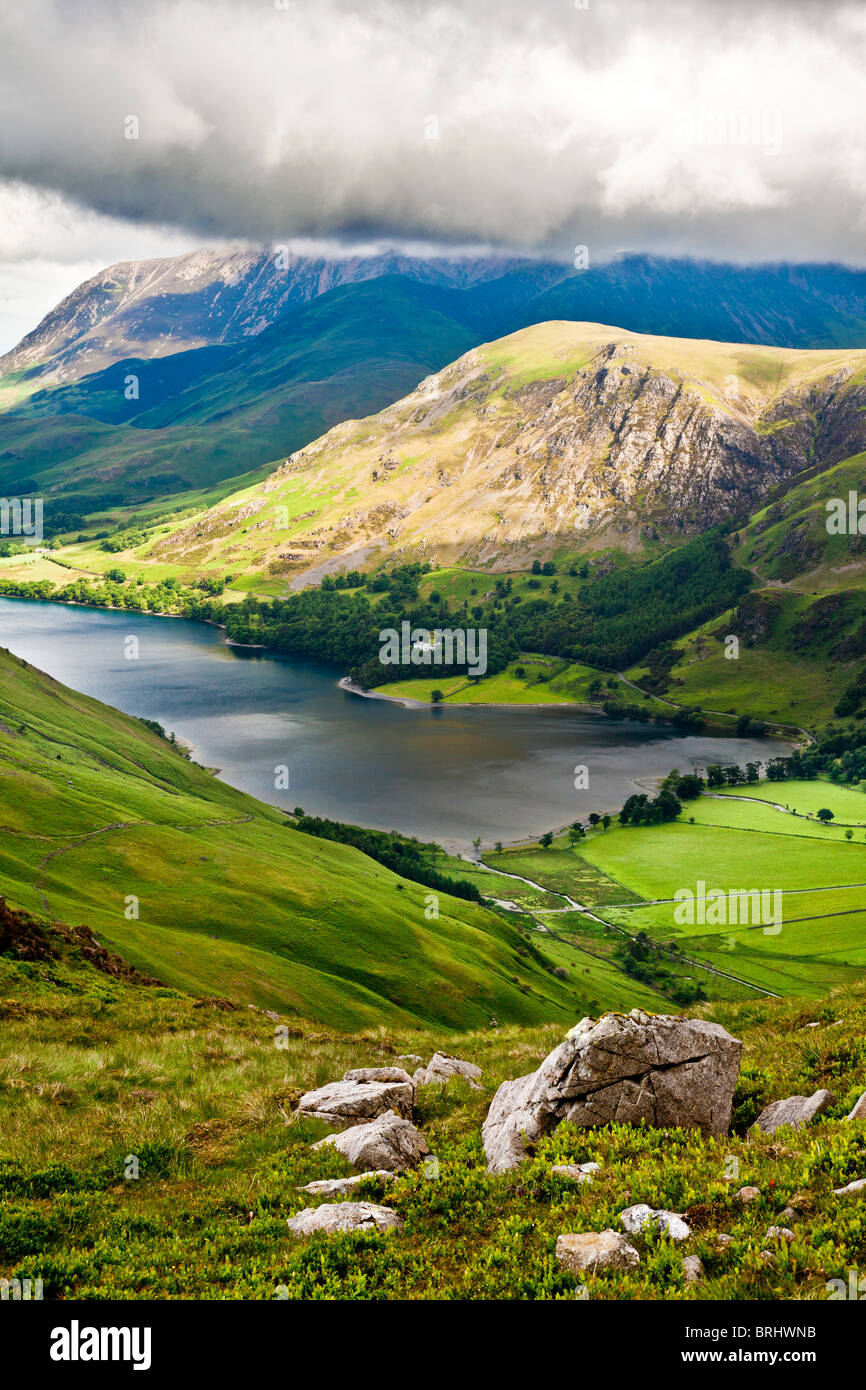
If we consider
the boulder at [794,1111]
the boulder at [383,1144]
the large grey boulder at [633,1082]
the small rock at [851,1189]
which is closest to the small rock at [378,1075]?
the boulder at [383,1144]

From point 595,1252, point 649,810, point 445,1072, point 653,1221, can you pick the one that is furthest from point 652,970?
point 595,1252

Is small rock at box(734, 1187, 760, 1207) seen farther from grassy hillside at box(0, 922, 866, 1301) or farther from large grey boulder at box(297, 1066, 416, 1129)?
large grey boulder at box(297, 1066, 416, 1129)

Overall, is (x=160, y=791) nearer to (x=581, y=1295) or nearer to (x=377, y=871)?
(x=377, y=871)

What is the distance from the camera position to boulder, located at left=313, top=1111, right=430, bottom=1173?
16047mm

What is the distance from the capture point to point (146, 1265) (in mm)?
12609

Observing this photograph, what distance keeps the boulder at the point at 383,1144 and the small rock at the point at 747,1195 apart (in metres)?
6.29

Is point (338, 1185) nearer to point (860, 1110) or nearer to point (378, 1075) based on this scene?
point (378, 1075)

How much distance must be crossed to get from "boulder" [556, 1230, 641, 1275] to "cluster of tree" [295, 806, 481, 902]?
119 m

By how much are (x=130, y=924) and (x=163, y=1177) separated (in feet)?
130

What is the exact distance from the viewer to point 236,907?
221 feet

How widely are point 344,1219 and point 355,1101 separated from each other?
558 cm

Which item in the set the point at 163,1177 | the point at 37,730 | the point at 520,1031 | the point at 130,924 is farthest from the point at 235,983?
the point at 37,730

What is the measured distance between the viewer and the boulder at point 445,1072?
70.0ft

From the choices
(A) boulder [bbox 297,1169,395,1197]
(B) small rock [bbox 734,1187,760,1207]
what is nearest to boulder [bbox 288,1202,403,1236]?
(A) boulder [bbox 297,1169,395,1197]
